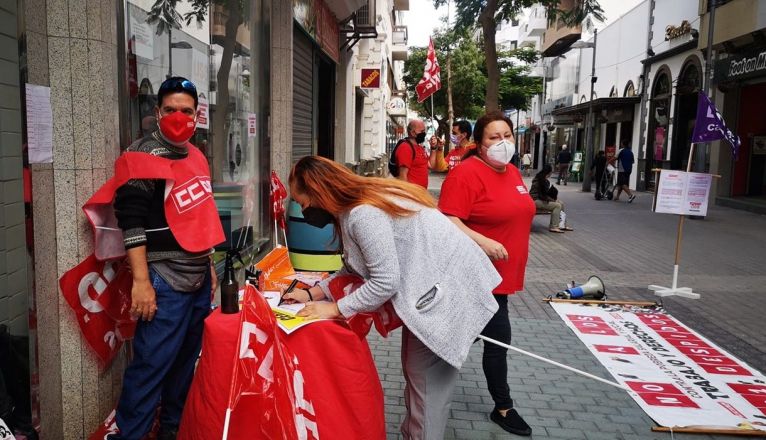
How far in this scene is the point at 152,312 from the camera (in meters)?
2.77

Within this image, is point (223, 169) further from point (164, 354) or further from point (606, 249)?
point (606, 249)

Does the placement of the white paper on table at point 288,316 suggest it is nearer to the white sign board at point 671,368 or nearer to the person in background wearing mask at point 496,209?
the person in background wearing mask at point 496,209

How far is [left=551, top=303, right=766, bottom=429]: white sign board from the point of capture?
12.8 feet

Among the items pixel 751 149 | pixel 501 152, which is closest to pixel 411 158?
pixel 501 152

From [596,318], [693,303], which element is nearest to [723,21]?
[693,303]

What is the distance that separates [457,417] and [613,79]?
27.1 meters

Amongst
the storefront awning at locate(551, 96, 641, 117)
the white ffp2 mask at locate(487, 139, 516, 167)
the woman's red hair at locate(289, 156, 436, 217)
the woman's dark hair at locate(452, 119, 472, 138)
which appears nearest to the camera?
the woman's red hair at locate(289, 156, 436, 217)

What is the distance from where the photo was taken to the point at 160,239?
2.83 metres

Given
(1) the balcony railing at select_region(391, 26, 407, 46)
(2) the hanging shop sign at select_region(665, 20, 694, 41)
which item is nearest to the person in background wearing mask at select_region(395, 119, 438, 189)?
(2) the hanging shop sign at select_region(665, 20, 694, 41)

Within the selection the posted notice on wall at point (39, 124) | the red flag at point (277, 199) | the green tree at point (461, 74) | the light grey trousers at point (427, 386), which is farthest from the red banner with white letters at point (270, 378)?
the green tree at point (461, 74)

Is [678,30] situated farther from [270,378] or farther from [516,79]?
[516,79]

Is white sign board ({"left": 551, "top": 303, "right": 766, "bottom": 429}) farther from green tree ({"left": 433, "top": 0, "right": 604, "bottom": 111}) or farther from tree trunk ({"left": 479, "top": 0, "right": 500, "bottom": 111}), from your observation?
green tree ({"left": 433, "top": 0, "right": 604, "bottom": 111})

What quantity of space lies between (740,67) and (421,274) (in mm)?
17047

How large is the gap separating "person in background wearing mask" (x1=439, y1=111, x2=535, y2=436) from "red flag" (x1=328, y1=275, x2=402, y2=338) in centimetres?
84
